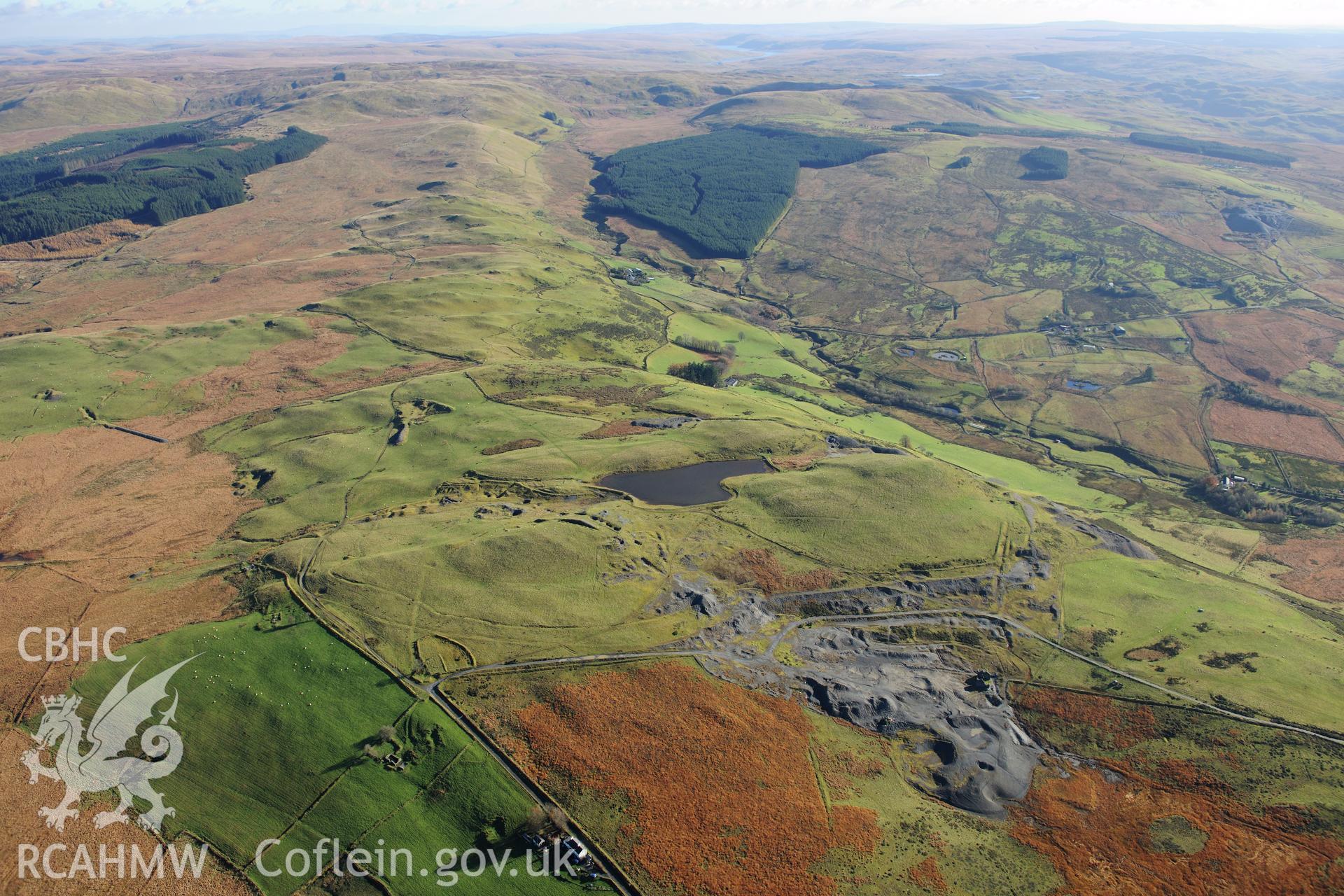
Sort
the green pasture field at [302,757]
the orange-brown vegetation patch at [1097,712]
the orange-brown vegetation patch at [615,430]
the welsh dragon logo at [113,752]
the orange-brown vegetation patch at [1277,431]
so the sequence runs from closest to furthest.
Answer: the green pasture field at [302,757]
the welsh dragon logo at [113,752]
the orange-brown vegetation patch at [1097,712]
the orange-brown vegetation patch at [615,430]
the orange-brown vegetation patch at [1277,431]

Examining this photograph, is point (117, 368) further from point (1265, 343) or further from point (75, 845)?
point (1265, 343)

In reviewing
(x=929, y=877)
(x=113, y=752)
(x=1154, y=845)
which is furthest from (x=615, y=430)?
(x=1154, y=845)

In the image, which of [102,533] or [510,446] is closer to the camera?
[102,533]

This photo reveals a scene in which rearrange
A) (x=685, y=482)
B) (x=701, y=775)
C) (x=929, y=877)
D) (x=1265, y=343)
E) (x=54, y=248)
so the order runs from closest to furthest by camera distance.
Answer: (x=929, y=877)
(x=701, y=775)
(x=685, y=482)
(x=1265, y=343)
(x=54, y=248)

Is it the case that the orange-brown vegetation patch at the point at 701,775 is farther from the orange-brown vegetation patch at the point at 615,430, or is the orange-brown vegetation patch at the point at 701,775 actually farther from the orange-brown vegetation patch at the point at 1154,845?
the orange-brown vegetation patch at the point at 615,430

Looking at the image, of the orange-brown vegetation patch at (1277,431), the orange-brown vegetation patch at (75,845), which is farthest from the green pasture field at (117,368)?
the orange-brown vegetation patch at (1277,431)

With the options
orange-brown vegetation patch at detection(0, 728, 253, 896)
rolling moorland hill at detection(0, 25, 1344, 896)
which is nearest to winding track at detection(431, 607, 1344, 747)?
rolling moorland hill at detection(0, 25, 1344, 896)
